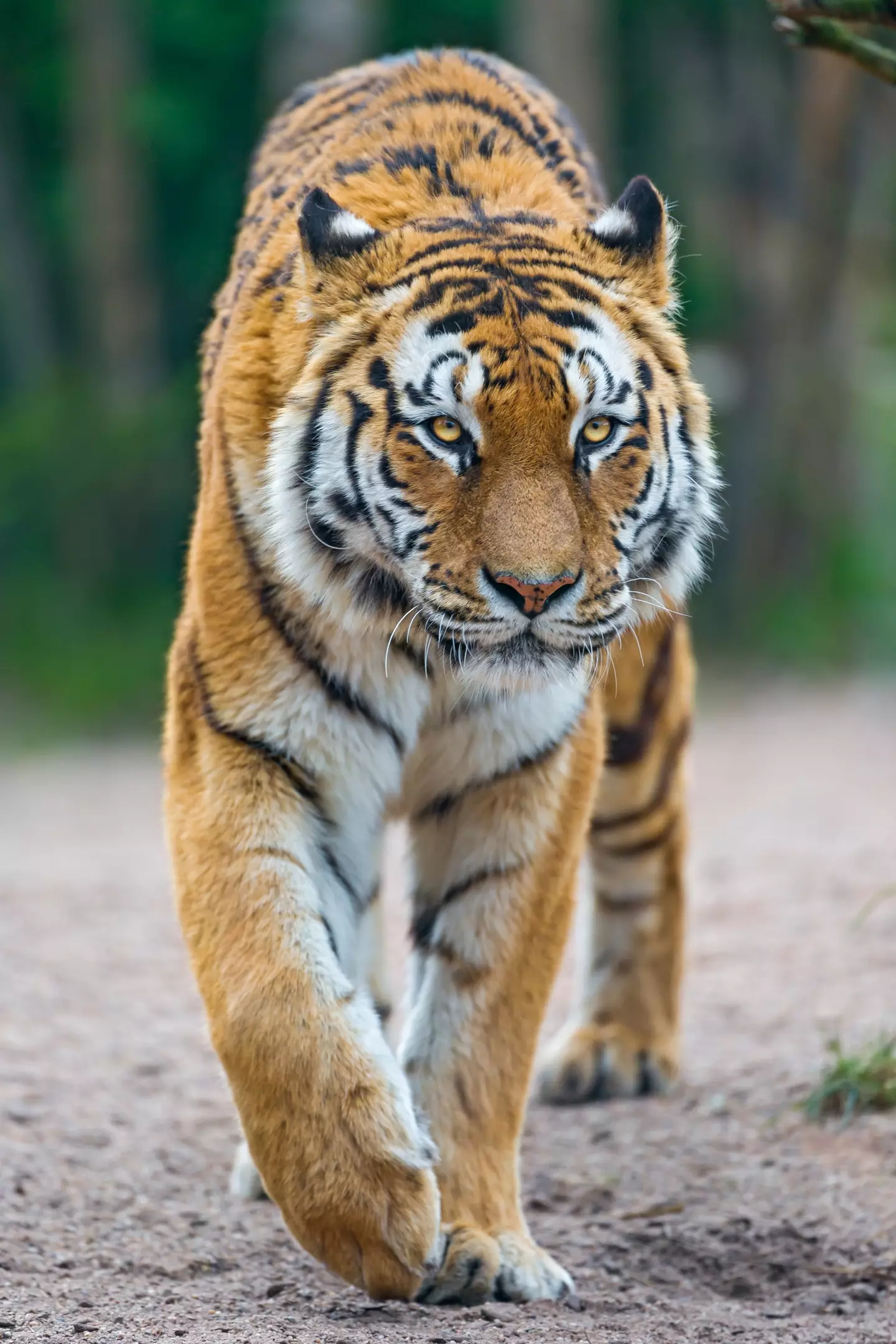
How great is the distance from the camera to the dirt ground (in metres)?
2.88

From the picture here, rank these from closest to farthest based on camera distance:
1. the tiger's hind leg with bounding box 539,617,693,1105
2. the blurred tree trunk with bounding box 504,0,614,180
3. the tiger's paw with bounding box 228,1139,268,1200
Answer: the tiger's paw with bounding box 228,1139,268,1200 < the tiger's hind leg with bounding box 539,617,693,1105 < the blurred tree trunk with bounding box 504,0,614,180

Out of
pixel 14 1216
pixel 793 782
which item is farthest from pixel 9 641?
pixel 14 1216

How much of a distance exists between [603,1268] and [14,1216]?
1.05m

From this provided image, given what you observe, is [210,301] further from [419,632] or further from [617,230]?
[419,632]

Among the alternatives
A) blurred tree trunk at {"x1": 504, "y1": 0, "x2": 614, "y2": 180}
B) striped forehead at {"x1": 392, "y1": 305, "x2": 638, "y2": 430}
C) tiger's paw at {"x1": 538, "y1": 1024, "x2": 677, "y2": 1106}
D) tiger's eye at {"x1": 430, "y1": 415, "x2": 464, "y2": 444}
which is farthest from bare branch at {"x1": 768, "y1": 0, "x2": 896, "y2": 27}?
blurred tree trunk at {"x1": 504, "y1": 0, "x2": 614, "y2": 180}

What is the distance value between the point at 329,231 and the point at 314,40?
9971 mm

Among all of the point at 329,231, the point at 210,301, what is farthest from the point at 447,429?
the point at 210,301

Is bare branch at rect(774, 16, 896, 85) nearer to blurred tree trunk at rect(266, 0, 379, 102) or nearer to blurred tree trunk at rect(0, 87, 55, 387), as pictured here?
blurred tree trunk at rect(266, 0, 379, 102)

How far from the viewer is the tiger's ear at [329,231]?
3010 mm

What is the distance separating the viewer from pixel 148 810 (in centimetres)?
954

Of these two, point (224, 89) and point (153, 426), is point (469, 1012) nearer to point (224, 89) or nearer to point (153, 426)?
point (153, 426)

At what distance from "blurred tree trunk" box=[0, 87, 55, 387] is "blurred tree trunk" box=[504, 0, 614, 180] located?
4.73 m

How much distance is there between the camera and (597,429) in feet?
9.73

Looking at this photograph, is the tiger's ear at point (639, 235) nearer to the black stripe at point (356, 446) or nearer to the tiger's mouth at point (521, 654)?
the black stripe at point (356, 446)
